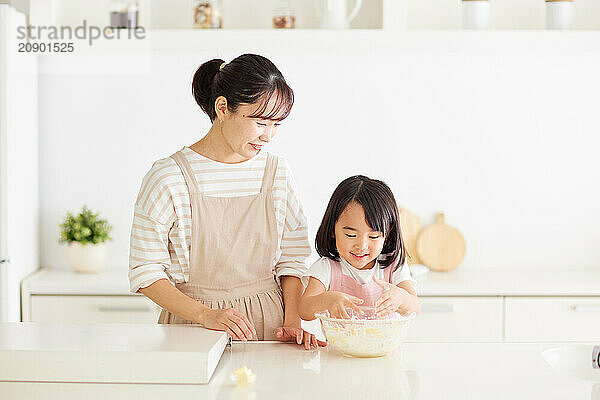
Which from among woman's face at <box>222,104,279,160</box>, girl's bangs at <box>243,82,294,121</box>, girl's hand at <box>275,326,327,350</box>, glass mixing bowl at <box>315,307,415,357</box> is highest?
girl's bangs at <box>243,82,294,121</box>

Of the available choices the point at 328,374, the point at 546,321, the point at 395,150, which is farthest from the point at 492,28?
the point at 328,374

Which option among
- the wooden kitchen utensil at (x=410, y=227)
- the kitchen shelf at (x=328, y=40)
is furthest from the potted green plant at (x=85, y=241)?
the wooden kitchen utensil at (x=410, y=227)

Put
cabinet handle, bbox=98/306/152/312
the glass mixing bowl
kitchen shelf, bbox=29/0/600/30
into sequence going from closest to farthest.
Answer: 1. the glass mixing bowl
2. cabinet handle, bbox=98/306/152/312
3. kitchen shelf, bbox=29/0/600/30

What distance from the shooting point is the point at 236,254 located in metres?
1.81

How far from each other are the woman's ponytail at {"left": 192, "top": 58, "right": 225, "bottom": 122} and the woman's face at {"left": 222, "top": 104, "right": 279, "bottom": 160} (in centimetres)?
7

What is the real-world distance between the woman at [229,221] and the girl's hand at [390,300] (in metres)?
0.17

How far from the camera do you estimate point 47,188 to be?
3.22 meters

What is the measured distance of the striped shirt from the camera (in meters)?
1.72

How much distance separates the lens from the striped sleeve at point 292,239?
6.12 ft

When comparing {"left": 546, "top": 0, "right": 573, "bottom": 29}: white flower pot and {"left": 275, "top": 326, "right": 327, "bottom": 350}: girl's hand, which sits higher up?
{"left": 546, "top": 0, "right": 573, "bottom": 29}: white flower pot

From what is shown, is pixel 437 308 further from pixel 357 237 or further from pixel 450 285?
pixel 357 237

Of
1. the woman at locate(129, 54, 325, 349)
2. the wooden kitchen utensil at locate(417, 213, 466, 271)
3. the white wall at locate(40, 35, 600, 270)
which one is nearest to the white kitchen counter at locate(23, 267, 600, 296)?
the wooden kitchen utensil at locate(417, 213, 466, 271)

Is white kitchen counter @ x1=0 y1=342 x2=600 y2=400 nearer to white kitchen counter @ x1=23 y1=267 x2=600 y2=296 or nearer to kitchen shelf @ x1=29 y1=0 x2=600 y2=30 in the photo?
white kitchen counter @ x1=23 y1=267 x2=600 y2=296

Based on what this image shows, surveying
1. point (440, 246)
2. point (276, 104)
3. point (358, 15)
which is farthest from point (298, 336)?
point (358, 15)
